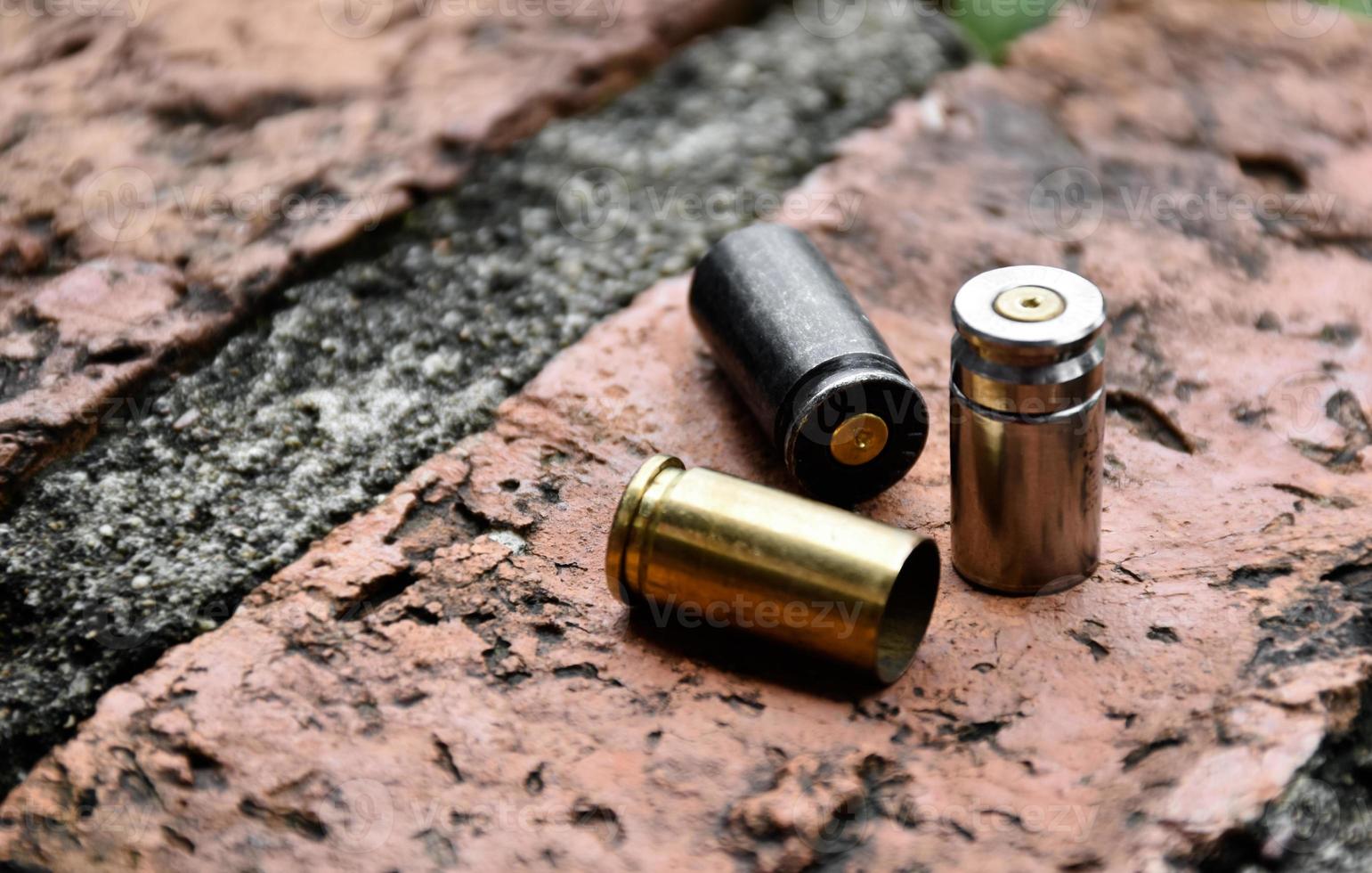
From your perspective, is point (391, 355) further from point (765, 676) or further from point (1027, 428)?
point (1027, 428)

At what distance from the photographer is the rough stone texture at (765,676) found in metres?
2.35

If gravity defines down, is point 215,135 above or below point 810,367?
above

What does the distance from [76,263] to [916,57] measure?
2728 mm

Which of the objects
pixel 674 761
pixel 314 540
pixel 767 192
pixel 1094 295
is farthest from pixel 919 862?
pixel 767 192

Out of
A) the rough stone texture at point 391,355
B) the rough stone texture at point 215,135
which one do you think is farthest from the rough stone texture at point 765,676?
the rough stone texture at point 215,135

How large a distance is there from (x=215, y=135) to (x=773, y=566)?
253 centimetres

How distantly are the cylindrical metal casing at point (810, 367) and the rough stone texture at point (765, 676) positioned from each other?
16 centimetres

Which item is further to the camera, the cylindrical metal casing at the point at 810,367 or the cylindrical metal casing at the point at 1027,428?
the cylindrical metal casing at the point at 810,367

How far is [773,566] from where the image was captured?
2.63 m

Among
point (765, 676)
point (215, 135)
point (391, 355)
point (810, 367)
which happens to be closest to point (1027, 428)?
point (810, 367)

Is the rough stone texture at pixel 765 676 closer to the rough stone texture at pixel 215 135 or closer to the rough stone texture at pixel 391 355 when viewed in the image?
the rough stone texture at pixel 391 355

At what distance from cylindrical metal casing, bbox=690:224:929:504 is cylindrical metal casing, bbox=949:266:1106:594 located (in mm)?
224

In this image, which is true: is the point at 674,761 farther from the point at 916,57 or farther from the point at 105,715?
the point at 916,57

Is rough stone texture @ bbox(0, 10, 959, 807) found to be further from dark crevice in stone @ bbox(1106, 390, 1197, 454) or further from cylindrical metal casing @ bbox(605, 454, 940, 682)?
dark crevice in stone @ bbox(1106, 390, 1197, 454)
